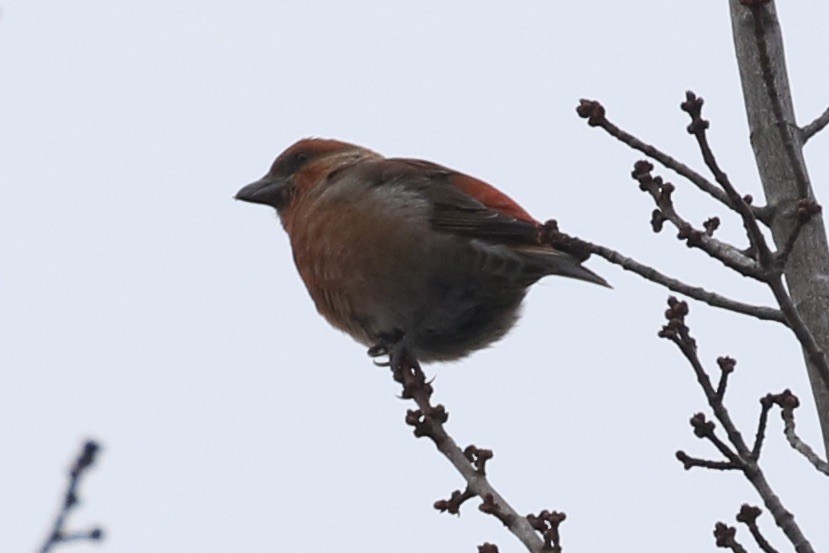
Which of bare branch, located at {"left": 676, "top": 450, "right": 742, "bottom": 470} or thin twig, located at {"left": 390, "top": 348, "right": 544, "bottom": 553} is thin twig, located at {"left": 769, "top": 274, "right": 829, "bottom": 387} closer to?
bare branch, located at {"left": 676, "top": 450, "right": 742, "bottom": 470}

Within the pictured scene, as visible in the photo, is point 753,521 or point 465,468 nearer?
point 753,521

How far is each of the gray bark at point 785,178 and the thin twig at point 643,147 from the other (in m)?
0.20

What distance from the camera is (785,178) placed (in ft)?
11.4

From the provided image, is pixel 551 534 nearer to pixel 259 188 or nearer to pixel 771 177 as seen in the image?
pixel 771 177

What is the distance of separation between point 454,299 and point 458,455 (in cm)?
178

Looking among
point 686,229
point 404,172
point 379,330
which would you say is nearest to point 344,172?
point 404,172

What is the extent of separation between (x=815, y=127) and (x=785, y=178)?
155 mm

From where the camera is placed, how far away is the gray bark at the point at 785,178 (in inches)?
128

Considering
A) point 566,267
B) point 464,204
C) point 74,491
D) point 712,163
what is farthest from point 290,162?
point 74,491

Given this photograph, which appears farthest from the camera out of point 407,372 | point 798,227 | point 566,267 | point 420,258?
point 420,258

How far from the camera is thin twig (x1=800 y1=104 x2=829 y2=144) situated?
11.3 feet

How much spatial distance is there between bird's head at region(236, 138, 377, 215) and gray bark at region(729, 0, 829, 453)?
109 inches

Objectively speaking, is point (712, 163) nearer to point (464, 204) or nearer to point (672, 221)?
point (672, 221)

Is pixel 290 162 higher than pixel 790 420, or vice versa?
pixel 290 162
